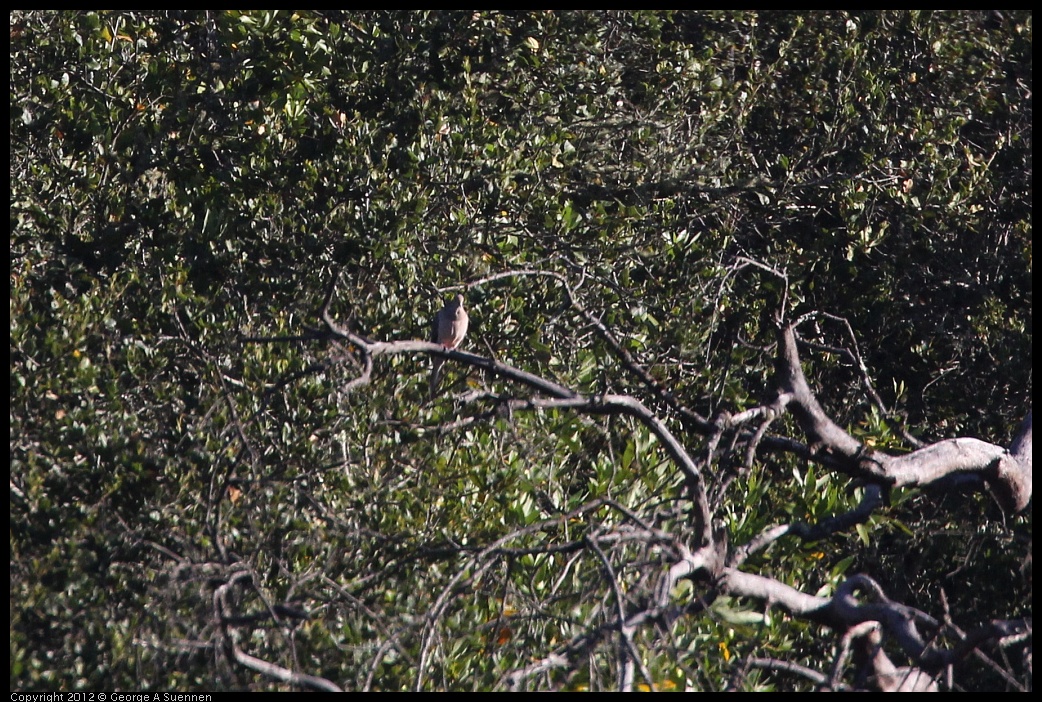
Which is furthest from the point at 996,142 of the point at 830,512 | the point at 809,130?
the point at 830,512

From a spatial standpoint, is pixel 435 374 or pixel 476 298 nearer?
pixel 435 374

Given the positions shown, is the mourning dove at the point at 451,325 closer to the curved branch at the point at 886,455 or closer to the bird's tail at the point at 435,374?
the bird's tail at the point at 435,374

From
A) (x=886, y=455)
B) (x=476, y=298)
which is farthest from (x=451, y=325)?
(x=886, y=455)

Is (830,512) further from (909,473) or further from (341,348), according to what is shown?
(341,348)

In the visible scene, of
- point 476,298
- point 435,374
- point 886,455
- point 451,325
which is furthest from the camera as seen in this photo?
point 476,298

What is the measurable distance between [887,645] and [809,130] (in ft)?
8.29

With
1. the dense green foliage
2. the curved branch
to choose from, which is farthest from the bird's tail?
the curved branch

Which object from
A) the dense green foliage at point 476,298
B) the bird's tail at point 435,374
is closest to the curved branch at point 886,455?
the dense green foliage at point 476,298

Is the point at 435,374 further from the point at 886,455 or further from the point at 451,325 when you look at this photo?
the point at 886,455

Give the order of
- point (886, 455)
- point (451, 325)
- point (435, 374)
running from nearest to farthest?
point (886, 455) → point (435, 374) → point (451, 325)

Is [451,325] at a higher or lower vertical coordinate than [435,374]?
higher

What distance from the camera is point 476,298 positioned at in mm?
5801

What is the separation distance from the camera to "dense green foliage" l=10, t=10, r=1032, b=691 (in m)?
4.75

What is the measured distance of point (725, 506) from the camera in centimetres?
579
